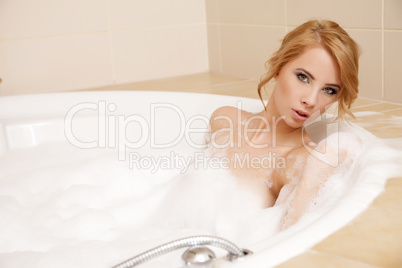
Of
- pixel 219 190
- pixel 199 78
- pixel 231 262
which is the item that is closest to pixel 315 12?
pixel 199 78

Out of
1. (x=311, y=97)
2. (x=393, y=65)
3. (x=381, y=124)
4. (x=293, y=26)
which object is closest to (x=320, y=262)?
(x=311, y=97)

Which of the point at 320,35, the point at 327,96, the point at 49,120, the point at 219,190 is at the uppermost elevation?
the point at 320,35

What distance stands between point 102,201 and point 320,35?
2.61 feet

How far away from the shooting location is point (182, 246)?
69 cm

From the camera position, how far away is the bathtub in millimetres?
1207

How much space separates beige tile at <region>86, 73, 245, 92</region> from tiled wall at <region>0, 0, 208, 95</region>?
9 centimetres

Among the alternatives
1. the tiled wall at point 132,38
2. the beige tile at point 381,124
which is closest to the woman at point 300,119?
the beige tile at point 381,124

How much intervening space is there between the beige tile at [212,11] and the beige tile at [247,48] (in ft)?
0.27

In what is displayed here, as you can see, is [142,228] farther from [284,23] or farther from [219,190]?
[284,23]

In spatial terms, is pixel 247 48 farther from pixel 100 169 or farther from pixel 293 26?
pixel 100 169

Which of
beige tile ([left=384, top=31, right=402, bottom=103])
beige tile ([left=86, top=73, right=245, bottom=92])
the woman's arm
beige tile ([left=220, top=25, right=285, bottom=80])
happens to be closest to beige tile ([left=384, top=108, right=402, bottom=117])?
beige tile ([left=384, top=31, right=402, bottom=103])

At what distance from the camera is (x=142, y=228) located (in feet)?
4.75

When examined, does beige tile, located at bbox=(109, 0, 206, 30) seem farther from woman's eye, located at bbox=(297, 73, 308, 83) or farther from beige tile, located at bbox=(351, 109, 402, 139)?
woman's eye, located at bbox=(297, 73, 308, 83)

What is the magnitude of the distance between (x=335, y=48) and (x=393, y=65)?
25.2 inches
